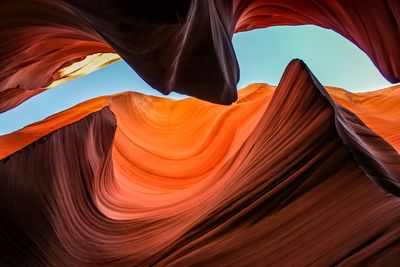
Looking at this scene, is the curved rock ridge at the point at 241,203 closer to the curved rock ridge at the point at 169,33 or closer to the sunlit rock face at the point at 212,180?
the sunlit rock face at the point at 212,180

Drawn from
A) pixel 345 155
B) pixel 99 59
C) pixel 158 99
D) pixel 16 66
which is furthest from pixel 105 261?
pixel 158 99

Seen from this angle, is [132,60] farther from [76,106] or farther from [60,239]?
[76,106]

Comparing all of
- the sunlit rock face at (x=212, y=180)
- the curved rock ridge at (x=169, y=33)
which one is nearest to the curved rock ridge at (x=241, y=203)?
the sunlit rock face at (x=212, y=180)

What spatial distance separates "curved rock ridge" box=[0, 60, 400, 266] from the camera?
1.07m

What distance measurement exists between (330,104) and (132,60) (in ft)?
1.86

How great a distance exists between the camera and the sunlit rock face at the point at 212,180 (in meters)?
1.09

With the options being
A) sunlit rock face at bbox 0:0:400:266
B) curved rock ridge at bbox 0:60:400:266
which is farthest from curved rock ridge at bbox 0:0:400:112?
curved rock ridge at bbox 0:60:400:266

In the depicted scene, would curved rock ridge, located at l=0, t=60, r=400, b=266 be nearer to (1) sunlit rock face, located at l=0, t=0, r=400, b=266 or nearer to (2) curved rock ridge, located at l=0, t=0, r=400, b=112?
(1) sunlit rock face, located at l=0, t=0, r=400, b=266

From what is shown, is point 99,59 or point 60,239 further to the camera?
point 99,59

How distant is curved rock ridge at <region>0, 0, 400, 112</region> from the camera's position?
1.10m

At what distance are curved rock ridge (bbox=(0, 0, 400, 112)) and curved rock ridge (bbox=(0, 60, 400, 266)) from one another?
27 cm

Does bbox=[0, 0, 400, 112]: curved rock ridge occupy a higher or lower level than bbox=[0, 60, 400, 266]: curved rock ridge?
higher

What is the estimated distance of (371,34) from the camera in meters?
2.02

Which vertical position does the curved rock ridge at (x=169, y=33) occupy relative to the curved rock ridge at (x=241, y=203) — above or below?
above
